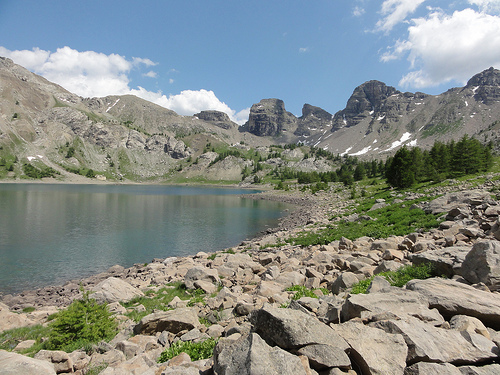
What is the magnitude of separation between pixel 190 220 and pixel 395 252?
55.7 metres

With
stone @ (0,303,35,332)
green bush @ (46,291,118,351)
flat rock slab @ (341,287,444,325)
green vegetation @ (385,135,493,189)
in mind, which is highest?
green vegetation @ (385,135,493,189)

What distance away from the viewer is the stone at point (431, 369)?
15.4 ft

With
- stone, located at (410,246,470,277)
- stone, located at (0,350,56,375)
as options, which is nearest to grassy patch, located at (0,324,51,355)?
stone, located at (0,350,56,375)

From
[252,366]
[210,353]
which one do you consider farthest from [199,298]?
[252,366]

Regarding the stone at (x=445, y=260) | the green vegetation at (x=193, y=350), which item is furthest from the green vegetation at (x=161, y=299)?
the stone at (x=445, y=260)

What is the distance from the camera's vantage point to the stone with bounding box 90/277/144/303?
52.3 feet

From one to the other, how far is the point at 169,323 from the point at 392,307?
833 cm

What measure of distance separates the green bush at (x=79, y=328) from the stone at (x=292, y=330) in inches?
323

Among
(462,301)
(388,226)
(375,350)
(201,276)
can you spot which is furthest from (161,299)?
(388,226)

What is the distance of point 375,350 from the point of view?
5.40 m

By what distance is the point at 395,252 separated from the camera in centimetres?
1464

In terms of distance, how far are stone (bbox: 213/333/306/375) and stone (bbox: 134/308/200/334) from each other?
16.6ft

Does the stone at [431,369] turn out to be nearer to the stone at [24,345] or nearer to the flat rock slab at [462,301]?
the flat rock slab at [462,301]

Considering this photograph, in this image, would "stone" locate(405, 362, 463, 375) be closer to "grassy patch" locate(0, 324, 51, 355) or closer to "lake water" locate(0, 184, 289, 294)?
"grassy patch" locate(0, 324, 51, 355)
